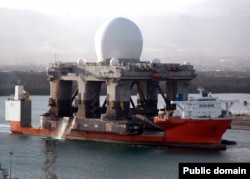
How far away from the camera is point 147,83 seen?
47.6m

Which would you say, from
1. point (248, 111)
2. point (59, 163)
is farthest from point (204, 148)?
point (248, 111)

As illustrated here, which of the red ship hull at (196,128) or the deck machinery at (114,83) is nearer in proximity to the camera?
Result: the red ship hull at (196,128)

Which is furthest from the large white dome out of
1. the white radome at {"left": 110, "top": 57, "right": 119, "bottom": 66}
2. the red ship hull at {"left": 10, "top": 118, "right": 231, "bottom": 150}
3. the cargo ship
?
the red ship hull at {"left": 10, "top": 118, "right": 231, "bottom": 150}

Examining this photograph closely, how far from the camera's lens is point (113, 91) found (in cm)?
4412

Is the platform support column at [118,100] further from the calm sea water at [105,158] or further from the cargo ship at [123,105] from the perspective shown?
the calm sea water at [105,158]

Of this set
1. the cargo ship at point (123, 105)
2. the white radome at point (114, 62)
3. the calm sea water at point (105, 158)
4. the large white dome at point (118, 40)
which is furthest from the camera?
the large white dome at point (118, 40)

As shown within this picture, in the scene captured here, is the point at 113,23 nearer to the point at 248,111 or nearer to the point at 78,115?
the point at 78,115

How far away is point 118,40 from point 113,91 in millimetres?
3817

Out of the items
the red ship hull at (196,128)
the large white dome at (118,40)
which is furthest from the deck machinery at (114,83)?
the red ship hull at (196,128)

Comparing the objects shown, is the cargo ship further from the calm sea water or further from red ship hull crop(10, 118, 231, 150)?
the calm sea water

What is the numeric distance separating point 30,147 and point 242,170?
2228cm

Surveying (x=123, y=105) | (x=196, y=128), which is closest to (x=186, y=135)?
(x=196, y=128)

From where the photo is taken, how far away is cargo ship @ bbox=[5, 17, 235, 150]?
40312mm

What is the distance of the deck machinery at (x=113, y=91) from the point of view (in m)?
43.4
